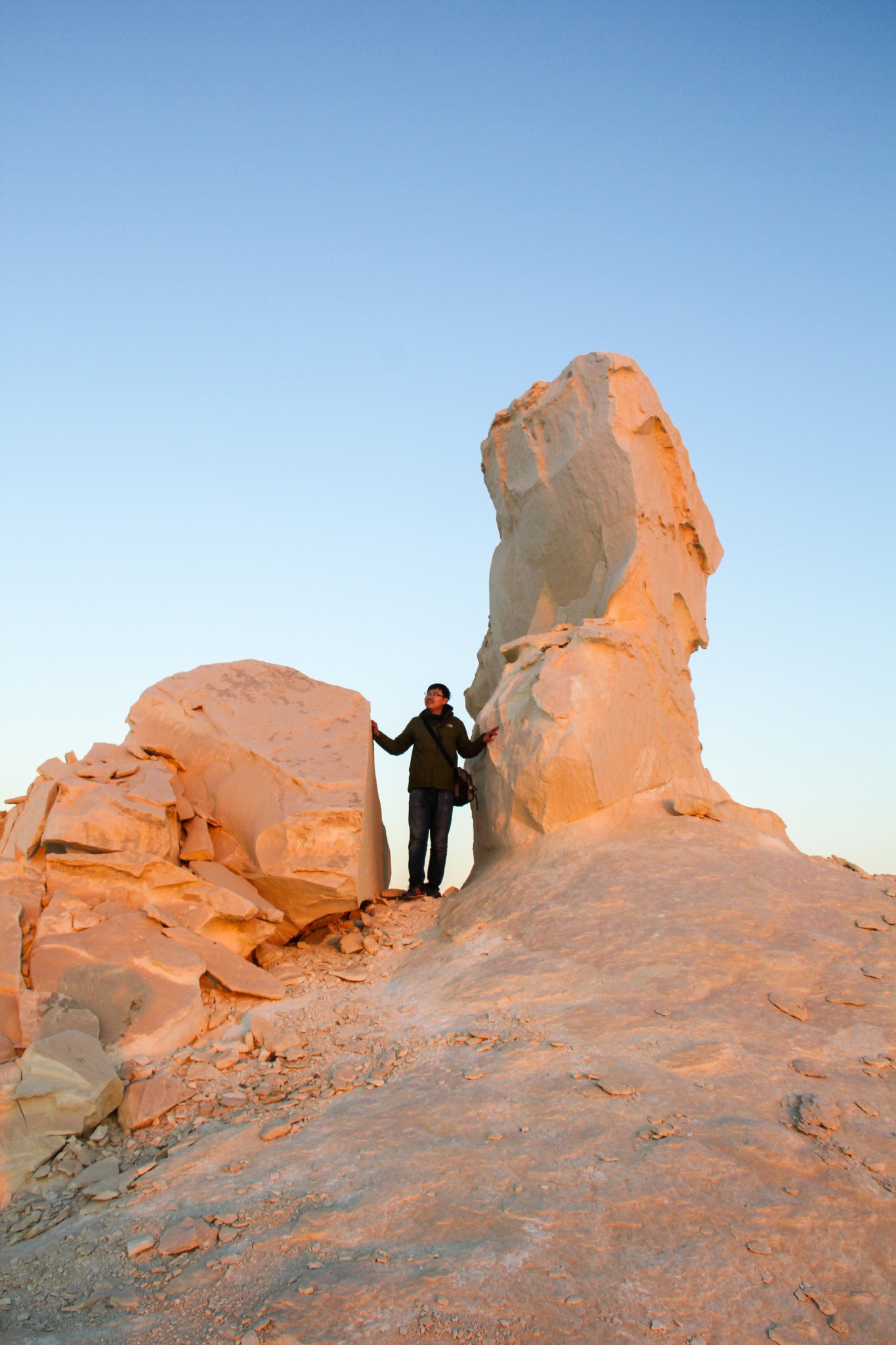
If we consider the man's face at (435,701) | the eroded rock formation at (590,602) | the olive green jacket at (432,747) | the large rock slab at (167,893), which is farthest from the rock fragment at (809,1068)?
the man's face at (435,701)

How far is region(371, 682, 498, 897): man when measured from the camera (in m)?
7.32

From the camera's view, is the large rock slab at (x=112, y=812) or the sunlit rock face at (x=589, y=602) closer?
the large rock slab at (x=112, y=812)

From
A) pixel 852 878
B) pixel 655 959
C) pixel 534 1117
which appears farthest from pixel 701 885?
pixel 534 1117

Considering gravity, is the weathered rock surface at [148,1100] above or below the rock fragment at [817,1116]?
below

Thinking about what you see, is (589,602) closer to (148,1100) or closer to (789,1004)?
(789,1004)

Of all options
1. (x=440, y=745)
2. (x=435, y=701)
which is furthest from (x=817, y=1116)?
(x=435, y=701)

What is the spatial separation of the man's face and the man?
7 cm

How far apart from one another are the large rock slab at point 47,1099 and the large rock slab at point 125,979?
46cm


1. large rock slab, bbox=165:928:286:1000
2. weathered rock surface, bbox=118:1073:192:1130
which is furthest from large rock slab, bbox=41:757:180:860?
weathered rock surface, bbox=118:1073:192:1130

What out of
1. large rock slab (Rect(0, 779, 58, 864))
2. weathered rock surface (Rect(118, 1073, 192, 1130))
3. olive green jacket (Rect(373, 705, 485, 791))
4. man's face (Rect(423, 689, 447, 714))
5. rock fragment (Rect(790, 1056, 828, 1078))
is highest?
man's face (Rect(423, 689, 447, 714))

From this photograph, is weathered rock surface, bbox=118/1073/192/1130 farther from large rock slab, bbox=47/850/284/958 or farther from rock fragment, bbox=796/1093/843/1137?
rock fragment, bbox=796/1093/843/1137

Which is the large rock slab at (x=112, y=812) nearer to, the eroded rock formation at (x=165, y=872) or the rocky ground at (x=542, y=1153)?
the eroded rock formation at (x=165, y=872)

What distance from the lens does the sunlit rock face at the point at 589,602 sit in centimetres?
652

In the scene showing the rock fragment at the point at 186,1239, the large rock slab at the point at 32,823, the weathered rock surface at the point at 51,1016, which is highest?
the large rock slab at the point at 32,823
